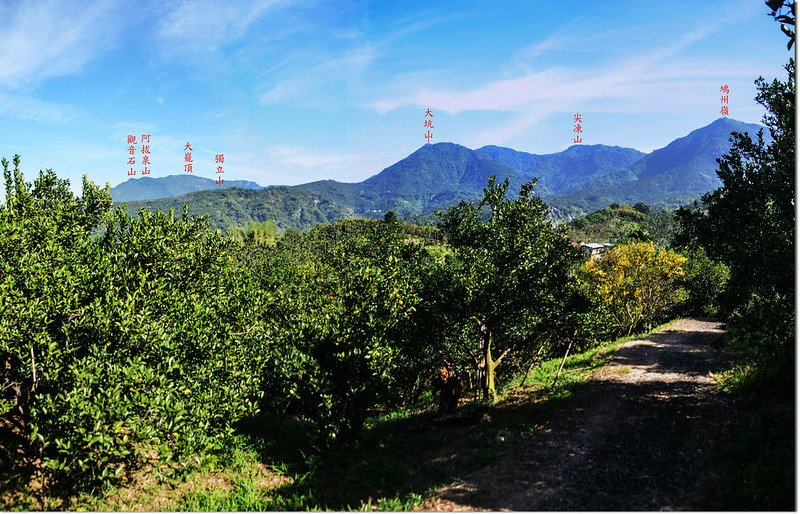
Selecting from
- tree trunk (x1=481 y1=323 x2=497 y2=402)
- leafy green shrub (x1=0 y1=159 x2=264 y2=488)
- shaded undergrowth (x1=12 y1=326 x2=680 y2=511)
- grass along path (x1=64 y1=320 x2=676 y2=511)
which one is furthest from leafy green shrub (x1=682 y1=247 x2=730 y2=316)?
leafy green shrub (x1=0 y1=159 x2=264 y2=488)

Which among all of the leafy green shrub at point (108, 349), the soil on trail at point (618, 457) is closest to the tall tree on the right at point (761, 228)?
the soil on trail at point (618, 457)

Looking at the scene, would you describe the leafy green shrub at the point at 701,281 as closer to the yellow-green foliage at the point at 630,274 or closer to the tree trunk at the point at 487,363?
the yellow-green foliage at the point at 630,274

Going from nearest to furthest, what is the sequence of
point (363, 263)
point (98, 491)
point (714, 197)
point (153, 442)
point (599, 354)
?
point (153, 442)
point (98, 491)
point (714, 197)
point (363, 263)
point (599, 354)

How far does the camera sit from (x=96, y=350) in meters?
14.5

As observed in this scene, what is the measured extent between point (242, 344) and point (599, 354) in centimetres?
3181

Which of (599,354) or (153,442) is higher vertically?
(153,442)

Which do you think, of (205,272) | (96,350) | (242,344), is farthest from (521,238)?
(96,350)

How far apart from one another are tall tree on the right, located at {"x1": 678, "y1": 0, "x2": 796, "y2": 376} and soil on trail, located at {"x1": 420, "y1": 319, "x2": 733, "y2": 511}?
14.5 feet

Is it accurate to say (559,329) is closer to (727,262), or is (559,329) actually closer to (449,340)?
(449,340)

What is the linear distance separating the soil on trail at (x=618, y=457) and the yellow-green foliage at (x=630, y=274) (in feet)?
84.3

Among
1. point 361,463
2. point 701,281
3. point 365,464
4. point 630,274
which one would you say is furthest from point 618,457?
point 701,281

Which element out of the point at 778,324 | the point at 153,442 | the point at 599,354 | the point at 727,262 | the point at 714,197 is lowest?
the point at 599,354

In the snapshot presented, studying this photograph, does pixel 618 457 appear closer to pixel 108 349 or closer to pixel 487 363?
pixel 487 363

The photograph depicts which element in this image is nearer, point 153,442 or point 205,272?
point 153,442
